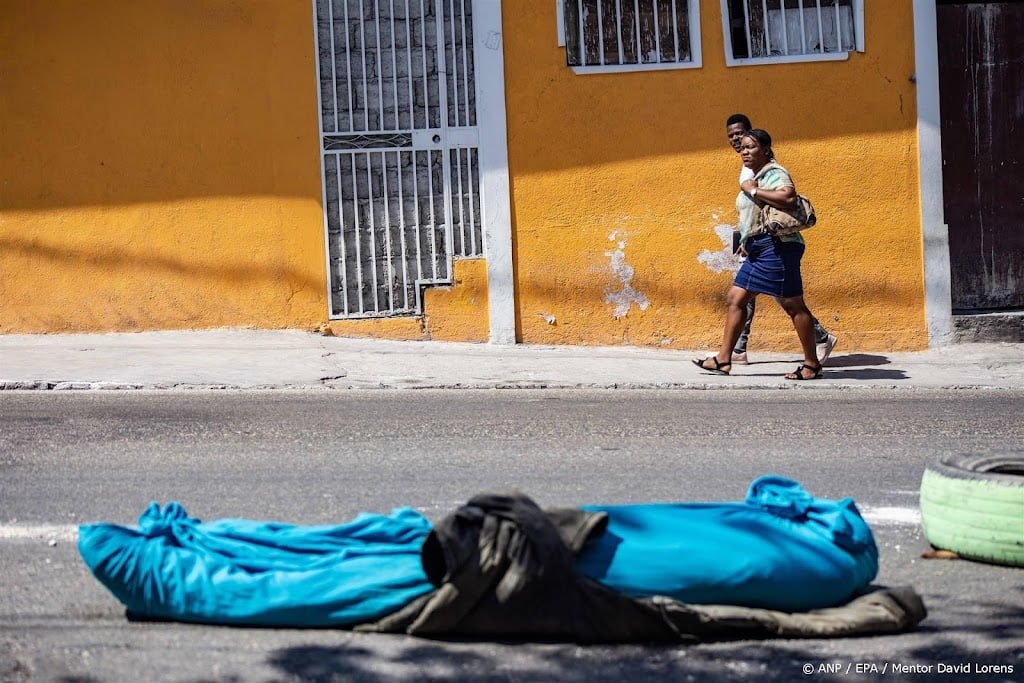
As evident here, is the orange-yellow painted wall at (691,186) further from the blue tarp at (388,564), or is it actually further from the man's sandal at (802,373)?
the blue tarp at (388,564)

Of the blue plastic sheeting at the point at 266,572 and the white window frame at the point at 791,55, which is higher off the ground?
the white window frame at the point at 791,55

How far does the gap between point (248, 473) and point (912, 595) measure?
3426mm

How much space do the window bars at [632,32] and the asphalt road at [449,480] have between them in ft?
11.8

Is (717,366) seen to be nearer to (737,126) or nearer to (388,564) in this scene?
(737,126)

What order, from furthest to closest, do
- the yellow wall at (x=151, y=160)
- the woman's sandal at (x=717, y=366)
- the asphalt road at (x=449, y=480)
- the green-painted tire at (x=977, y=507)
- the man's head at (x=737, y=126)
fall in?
the yellow wall at (x=151, y=160)
the man's head at (x=737, y=126)
the woman's sandal at (x=717, y=366)
the green-painted tire at (x=977, y=507)
the asphalt road at (x=449, y=480)

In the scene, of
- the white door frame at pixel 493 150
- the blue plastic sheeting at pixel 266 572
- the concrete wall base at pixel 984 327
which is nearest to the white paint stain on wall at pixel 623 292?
the white door frame at pixel 493 150

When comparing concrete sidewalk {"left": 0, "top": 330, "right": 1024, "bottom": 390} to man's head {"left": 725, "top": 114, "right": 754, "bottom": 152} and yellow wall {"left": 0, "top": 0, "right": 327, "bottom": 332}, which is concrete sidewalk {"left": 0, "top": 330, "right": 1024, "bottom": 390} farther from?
man's head {"left": 725, "top": 114, "right": 754, "bottom": 152}

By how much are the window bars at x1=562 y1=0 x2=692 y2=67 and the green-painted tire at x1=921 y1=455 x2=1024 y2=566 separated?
7427 mm

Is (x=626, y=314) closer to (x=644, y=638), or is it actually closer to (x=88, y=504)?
(x=88, y=504)

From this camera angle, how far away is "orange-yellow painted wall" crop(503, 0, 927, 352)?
11.9m

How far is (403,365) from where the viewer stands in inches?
424

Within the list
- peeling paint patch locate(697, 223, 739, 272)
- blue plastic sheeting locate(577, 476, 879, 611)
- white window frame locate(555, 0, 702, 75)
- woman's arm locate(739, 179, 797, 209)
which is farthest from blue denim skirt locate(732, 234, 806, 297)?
blue plastic sheeting locate(577, 476, 879, 611)

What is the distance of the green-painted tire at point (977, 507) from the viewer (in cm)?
479

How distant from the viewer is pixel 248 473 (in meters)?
6.59
